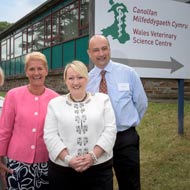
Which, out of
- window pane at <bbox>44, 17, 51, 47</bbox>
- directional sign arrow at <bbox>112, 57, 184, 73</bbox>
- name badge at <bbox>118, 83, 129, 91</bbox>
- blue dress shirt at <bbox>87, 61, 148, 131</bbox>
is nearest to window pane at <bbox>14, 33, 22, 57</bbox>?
window pane at <bbox>44, 17, 51, 47</bbox>

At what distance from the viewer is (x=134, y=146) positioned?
11.3 ft

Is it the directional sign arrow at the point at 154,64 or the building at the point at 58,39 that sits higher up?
the building at the point at 58,39

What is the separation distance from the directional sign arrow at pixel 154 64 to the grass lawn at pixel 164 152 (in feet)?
4.46

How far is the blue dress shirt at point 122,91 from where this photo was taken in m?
3.33

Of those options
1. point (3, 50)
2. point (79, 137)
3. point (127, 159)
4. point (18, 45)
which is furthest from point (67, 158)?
point (3, 50)

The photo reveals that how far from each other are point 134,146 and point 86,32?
10.4 metres

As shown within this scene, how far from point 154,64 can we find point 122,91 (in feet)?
8.19

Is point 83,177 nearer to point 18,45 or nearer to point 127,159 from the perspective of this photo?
point 127,159

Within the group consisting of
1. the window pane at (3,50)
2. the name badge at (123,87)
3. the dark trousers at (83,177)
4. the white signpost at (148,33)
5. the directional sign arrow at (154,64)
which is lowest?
the dark trousers at (83,177)

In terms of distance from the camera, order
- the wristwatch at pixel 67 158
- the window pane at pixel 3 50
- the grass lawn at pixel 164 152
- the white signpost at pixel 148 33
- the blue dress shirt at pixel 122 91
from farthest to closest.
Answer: the window pane at pixel 3 50, the grass lawn at pixel 164 152, the white signpost at pixel 148 33, the blue dress shirt at pixel 122 91, the wristwatch at pixel 67 158

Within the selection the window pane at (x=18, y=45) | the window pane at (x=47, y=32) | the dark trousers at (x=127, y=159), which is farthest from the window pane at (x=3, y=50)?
the dark trousers at (x=127, y=159)

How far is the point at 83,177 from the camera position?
2816 millimetres

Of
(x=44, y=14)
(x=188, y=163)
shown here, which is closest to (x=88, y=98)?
(x=188, y=163)

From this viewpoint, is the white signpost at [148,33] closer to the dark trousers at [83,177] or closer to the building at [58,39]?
the dark trousers at [83,177]
